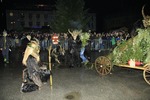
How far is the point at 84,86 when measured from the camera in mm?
9445

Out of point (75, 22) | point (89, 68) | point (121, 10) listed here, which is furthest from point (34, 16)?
point (89, 68)

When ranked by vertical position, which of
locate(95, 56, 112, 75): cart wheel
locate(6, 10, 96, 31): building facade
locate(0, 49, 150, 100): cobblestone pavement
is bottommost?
locate(0, 49, 150, 100): cobblestone pavement

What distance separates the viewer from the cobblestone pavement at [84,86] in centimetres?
808

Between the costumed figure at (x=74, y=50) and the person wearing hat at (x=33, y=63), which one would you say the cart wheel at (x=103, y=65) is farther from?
the person wearing hat at (x=33, y=63)

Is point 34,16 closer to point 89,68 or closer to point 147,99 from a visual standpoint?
point 89,68

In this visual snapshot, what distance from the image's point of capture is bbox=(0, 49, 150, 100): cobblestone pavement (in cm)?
808

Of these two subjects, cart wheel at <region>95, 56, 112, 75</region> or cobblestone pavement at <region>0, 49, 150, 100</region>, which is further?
cart wheel at <region>95, 56, 112, 75</region>

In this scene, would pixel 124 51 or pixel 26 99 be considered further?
pixel 124 51

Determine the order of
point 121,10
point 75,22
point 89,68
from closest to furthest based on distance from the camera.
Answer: point 89,68 < point 75,22 < point 121,10

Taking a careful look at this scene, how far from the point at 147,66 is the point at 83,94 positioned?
3.07 metres

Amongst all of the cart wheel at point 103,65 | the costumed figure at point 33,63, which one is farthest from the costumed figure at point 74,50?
the costumed figure at point 33,63

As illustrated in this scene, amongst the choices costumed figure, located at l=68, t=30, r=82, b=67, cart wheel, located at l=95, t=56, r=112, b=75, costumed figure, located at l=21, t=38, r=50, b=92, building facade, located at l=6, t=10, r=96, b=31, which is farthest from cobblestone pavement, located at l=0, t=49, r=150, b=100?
building facade, located at l=6, t=10, r=96, b=31

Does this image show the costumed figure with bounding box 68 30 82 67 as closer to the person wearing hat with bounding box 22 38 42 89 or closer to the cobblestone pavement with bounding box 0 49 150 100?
the cobblestone pavement with bounding box 0 49 150 100

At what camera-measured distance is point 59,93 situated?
8.46 m
